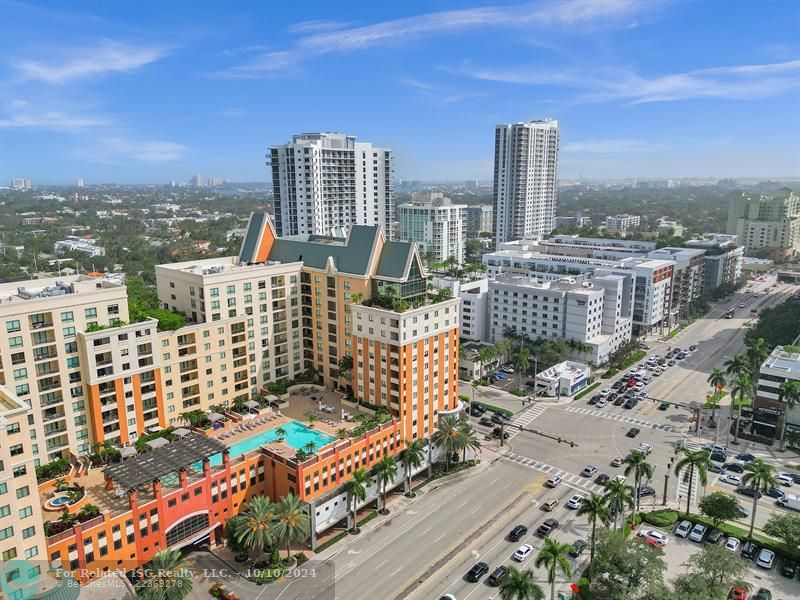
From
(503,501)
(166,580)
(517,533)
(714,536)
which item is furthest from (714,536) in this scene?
(166,580)

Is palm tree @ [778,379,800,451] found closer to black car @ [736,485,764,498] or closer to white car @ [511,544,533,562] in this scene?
black car @ [736,485,764,498]

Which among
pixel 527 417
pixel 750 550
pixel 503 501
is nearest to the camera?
pixel 750 550

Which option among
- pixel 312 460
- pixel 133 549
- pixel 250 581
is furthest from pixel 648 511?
pixel 133 549

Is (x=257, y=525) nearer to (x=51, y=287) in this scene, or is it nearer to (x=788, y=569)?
(x=51, y=287)

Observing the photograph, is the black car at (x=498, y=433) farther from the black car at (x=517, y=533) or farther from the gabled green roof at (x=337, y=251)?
the gabled green roof at (x=337, y=251)

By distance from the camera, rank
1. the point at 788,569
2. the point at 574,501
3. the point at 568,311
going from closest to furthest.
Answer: the point at 788,569 < the point at 574,501 < the point at 568,311

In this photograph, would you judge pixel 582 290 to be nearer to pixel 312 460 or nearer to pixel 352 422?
pixel 352 422

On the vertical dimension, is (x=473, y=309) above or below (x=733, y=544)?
above

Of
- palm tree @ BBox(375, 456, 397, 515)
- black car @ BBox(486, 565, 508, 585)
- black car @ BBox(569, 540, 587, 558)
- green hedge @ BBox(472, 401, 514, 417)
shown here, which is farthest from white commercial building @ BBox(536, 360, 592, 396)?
black car @ BBox(486, 565, 508, 585)
